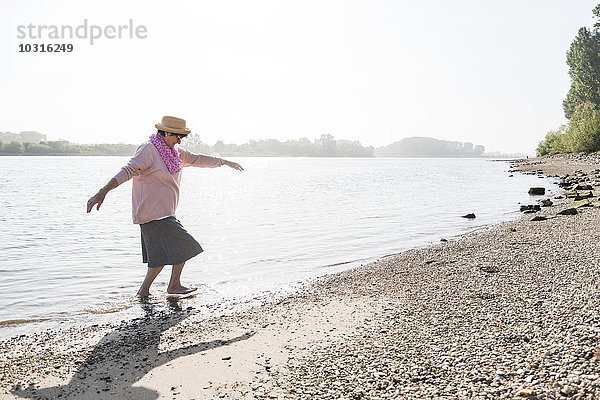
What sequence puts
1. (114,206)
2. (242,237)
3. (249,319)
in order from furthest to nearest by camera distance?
(114,206)
(242,237)
(249,319)

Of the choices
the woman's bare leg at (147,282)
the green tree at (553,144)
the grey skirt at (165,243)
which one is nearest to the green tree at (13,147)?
the green tree at (553,144)

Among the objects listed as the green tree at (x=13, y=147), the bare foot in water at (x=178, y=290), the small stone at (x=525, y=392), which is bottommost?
the bare foot in water at (x=178, y=290)

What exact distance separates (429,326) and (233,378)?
2.25 metres

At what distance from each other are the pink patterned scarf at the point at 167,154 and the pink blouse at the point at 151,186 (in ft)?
0.20

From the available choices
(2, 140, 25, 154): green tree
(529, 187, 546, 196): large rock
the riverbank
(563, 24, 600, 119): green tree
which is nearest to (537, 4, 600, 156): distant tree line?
(563, 24, 600, 119): green tree

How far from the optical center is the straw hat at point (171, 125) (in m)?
6.95

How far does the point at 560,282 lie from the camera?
6.71 metres

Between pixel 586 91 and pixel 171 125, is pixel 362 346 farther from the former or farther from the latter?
pixel 586 91

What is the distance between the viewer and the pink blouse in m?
6.67

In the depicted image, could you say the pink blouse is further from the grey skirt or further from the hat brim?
the hat brim

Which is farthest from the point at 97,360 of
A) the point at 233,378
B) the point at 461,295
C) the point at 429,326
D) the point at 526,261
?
the point at 526,261

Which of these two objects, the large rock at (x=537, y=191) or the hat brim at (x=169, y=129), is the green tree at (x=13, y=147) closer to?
the large rock at (x=537, y=191)

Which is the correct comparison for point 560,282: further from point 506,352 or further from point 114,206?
point 114,206

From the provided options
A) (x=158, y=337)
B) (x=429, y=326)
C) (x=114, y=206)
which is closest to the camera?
(x=429, y=326)
